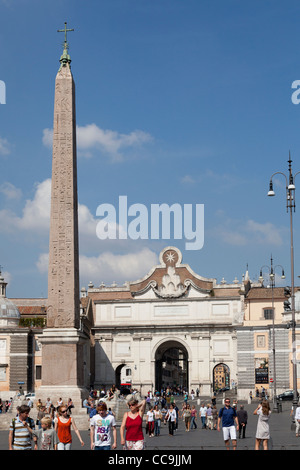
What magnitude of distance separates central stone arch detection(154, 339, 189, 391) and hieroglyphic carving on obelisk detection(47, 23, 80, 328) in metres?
42.1

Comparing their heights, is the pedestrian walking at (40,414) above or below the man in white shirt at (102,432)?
below

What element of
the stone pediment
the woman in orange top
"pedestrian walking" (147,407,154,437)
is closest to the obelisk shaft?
"pedestrian walking" (147,407,154,437)

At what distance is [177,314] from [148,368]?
17.8 ft

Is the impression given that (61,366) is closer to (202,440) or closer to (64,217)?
(64,217)

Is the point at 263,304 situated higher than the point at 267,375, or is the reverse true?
the point at 263,304

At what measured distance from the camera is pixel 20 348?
60844mm

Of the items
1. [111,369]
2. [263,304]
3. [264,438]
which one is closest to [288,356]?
[263,304]

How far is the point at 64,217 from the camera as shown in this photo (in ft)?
96.6

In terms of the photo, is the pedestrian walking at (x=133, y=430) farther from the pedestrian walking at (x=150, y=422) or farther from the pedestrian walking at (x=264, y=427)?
the pedestrian walking at (x=150, y=422)

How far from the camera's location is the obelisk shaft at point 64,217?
28797mm

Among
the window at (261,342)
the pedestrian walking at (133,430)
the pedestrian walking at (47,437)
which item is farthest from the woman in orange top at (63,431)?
the window at (261,342)

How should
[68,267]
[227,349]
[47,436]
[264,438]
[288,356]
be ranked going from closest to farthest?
[47,436] → [264,438] → [68,267] → [288,356] → [227,349]

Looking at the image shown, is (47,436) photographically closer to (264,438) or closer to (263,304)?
(264,438)

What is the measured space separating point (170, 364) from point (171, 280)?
118 ft
